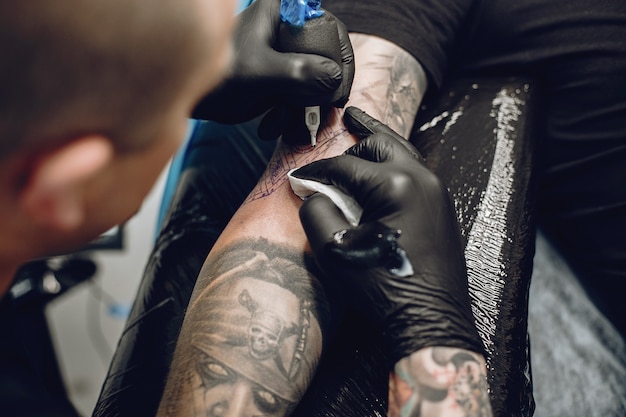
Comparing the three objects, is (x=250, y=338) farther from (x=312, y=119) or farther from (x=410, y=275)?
(x=312, y=119)

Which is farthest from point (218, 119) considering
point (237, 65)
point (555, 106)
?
point (555, 106)

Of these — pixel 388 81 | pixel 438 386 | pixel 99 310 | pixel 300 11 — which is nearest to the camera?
pixel 438 386

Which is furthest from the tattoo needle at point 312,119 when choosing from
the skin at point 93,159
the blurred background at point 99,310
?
the blurred background at point 99,310

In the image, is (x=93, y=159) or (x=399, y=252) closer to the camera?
(x=93, y=159)

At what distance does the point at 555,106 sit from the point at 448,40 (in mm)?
257

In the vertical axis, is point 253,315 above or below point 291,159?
below

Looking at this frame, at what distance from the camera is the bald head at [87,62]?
15.2 inches

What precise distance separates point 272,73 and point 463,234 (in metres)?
0.39

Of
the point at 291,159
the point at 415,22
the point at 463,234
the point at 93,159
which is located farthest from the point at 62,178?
the point at 415,22

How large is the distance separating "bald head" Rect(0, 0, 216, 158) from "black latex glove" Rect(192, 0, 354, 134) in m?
0.34

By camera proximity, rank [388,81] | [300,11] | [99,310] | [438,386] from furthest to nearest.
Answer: [99,310] < [388,81] < [300,11] < [438,386]

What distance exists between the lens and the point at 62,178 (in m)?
0.46

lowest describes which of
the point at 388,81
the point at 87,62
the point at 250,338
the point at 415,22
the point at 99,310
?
the point at 99,310

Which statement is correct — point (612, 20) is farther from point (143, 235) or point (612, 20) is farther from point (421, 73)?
point (143, 235)
